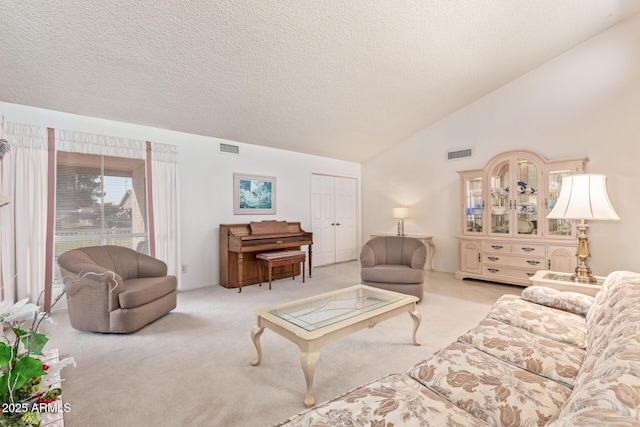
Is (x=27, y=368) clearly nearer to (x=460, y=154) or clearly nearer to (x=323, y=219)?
(x=323, y=219)

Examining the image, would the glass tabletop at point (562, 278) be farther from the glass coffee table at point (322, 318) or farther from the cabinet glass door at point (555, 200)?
the cabinet glass door at point (555, 200)

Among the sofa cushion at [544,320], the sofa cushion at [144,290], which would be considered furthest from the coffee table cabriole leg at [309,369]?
the sofa cushion at [144,290]

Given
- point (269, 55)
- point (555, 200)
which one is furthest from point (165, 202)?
point (555, 200)

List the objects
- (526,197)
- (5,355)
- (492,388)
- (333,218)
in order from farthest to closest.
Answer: (333,218) → (526,197) → (492,388) → (5,355)

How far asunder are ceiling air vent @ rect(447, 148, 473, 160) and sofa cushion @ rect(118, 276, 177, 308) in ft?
15.9

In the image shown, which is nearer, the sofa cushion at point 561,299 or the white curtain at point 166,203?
the sofa cushion at point 561,299

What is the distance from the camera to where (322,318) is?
218cm

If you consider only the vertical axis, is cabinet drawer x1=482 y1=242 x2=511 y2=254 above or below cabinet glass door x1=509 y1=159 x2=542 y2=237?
below

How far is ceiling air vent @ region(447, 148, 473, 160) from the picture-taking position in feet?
17.0

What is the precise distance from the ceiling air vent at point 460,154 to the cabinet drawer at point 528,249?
170 centimetres

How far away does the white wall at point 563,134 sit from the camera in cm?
385

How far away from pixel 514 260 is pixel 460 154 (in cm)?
199

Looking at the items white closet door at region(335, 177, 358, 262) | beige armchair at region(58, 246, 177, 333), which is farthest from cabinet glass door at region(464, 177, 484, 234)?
beige armchair at region(58, 246, 177, 333)

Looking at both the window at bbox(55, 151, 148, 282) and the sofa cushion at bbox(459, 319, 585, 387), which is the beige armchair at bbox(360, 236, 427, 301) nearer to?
the sofa cushion at bbox(459, 319, 585, 387)
